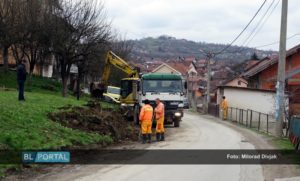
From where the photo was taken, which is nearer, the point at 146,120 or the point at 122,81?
the point at 146,120

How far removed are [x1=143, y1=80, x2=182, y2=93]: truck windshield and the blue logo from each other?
14.3m

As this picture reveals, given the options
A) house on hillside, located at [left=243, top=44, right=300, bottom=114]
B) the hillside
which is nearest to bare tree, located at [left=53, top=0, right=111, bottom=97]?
house on hillside, located at [left=243, top=44, right=300, bottom=114]

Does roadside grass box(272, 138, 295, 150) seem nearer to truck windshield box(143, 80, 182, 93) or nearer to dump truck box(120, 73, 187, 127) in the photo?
dump truck box(120, 73, 187, 127)

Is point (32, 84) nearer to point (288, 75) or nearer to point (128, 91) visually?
point (128, 91)

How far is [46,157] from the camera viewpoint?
47.1ft

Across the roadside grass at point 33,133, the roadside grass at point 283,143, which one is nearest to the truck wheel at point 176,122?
the roadside grass at point 283,143

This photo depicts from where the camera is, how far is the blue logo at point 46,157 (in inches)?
543

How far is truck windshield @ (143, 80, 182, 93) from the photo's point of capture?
29391 millimetres

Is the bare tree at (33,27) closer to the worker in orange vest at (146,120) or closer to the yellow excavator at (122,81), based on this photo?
the yellow excavator at (122,81)

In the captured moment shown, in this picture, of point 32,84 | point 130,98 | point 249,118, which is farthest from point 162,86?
point 32,84

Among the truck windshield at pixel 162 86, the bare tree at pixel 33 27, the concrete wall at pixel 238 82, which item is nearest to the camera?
the truck windshield at pixel 162 86

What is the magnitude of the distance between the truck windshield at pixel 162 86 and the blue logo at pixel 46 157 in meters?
14.3

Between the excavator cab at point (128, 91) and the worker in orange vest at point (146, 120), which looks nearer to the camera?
the worker in orange vest at point (146, 120)

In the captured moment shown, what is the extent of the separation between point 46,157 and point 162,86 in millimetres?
15714
